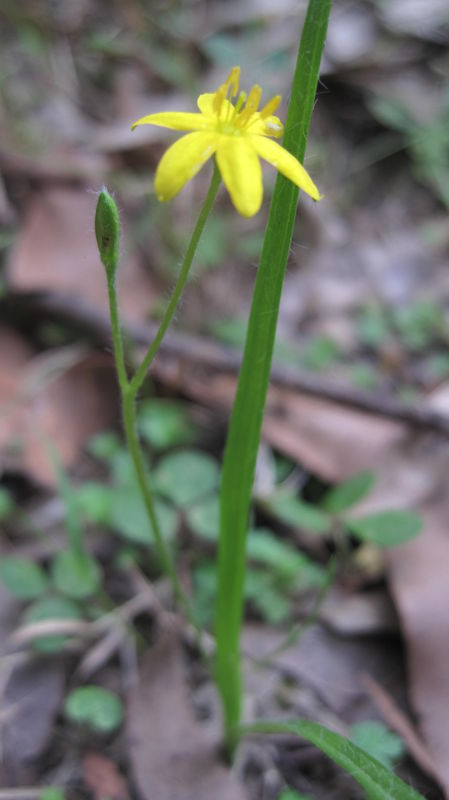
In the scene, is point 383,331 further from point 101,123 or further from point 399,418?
point 101,123

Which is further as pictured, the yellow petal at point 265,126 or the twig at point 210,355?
the twig at point 210,355

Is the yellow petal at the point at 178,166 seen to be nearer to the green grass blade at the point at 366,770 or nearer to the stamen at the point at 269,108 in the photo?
the stamen at the point at 269,108

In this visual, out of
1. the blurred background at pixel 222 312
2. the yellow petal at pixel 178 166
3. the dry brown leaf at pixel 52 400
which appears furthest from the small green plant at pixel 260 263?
the dry brown leaf at pixel 52 400

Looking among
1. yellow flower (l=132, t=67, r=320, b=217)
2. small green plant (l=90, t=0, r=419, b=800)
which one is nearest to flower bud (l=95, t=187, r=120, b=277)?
small green plant (l=90, t=0, r=419, b=800)

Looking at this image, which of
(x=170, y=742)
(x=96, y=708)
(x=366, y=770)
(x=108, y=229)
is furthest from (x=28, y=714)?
(x=108, y=229)

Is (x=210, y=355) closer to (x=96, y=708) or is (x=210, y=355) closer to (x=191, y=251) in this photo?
(x=96, y=708)

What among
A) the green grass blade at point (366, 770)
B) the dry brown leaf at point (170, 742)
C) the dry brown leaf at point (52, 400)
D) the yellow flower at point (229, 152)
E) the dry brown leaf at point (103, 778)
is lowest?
the dry brown leaf at point (103, 778)
